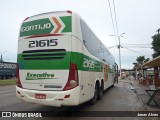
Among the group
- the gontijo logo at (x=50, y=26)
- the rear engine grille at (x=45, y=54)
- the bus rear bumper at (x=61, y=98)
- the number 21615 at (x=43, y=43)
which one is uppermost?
the gontijo logo at (x=50, y=26)

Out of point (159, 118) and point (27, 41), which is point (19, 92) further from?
point (159, 118)

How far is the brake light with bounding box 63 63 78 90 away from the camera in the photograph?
6770 millimetres

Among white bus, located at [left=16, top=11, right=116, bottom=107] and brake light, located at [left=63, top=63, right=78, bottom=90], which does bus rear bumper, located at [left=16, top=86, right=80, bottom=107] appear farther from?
brake light, located at [left=63, top=63, right=78, bottom=90]

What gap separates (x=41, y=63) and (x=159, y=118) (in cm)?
459

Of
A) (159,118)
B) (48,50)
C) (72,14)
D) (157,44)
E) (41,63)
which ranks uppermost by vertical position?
(157,44)

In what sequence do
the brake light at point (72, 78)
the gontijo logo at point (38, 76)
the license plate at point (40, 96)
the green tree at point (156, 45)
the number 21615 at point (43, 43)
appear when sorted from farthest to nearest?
the green tree at point (156, 45) → the number 21615 at point (43, 43) → the gontijo logo at point (38, 76) → the license plate at point (40, 96) → the brake light at point (72, 78)

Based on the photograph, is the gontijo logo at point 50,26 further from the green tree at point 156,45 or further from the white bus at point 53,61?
the green tree at point 156,45

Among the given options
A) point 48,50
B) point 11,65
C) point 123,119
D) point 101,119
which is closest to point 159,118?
point 123,119

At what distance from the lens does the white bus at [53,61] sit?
681 centimetres

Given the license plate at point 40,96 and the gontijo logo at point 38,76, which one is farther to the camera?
the gontijo logo at point 38,76

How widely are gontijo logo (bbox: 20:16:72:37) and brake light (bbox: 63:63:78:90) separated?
1.25 meters

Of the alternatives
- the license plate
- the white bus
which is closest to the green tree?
the white bus

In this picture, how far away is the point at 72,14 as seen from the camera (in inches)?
285

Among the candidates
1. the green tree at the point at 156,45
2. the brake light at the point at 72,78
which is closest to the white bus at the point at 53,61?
the brake light at the point at 72,78
